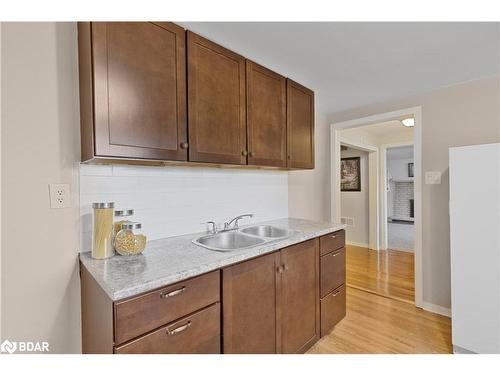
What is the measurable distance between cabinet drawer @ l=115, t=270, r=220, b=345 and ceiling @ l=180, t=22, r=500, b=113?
1421 mm

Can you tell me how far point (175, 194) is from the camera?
66.6 inches

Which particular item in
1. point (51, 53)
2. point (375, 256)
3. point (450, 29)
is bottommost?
point (375, 256)

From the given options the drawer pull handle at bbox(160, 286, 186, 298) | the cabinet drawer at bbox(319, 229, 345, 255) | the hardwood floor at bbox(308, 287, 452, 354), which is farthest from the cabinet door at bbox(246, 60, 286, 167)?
the hardwood floor at bbox(308, 287, 452, 354)

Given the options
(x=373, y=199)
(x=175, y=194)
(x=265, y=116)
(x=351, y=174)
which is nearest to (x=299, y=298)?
(x=175, y=194)

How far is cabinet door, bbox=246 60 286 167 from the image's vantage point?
1741mm

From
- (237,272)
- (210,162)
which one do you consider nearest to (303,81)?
(210,162)

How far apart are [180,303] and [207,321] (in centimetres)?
18

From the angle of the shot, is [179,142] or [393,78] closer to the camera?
[179,142]

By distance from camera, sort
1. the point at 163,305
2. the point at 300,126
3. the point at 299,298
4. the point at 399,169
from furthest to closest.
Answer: the point at 399,169 < the point at 300,126 < the point at 299,298 < the point at 163,305

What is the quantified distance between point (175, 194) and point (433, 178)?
7.66ft

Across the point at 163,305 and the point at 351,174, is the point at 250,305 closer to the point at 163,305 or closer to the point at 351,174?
the point at 163,305

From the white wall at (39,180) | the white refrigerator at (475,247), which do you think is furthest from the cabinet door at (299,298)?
the white wall at (39,180)
